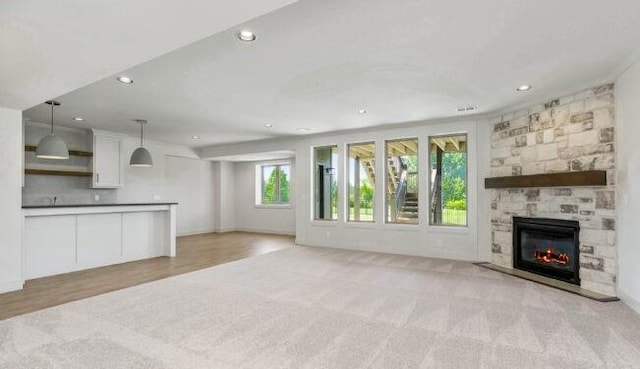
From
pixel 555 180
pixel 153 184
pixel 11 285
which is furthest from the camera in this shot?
pixel 153 184

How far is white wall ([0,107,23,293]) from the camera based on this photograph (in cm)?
404

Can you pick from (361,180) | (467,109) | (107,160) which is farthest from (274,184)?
(467,109)

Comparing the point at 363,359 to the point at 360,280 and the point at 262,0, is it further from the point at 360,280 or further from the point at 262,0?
the point at 262,0

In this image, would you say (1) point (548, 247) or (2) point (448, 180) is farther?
(2) point (448, 180)

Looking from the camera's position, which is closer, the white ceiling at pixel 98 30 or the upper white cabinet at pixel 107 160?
the white ceiling at pixel 98 30

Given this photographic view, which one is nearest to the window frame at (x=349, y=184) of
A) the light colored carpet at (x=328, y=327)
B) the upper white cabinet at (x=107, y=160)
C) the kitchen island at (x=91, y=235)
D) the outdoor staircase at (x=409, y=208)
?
the outdoor staircase at (x=409, y=208)

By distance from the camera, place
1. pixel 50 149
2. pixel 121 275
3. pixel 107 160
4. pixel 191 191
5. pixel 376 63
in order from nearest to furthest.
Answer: pixel 376 63 → pixel 121 275 → pixel 50 149 → pixel 107 160 → pixel 191 191

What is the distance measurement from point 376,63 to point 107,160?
6361 millimetres

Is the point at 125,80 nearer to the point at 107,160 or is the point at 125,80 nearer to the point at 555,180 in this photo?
the point at 107,160

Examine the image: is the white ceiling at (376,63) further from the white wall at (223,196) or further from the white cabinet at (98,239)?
the white wall at (223,196)

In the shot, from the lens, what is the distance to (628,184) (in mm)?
3545

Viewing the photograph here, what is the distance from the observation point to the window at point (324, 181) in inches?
295

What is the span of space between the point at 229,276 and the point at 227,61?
2.95 m

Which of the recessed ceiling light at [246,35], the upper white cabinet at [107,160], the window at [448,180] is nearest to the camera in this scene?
the recessed ceiling light at [246,35]
